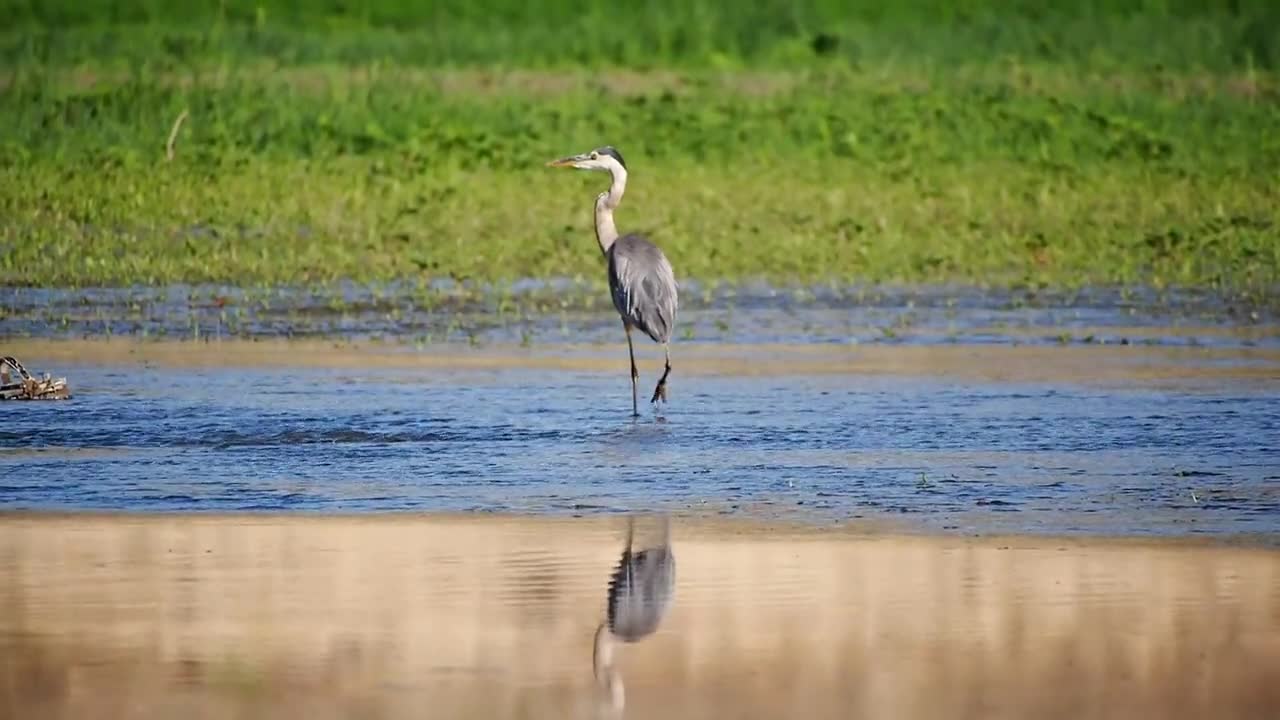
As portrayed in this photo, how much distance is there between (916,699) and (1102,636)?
897mm

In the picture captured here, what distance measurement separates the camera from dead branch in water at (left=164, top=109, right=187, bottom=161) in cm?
2364

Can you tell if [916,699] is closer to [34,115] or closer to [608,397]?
[608,397]

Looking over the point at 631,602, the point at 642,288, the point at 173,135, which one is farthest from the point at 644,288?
the point at 173,135

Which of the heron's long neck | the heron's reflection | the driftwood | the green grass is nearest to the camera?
the heron's reflection

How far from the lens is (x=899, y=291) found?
1728cm

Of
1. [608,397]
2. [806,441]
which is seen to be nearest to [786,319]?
[608,397]

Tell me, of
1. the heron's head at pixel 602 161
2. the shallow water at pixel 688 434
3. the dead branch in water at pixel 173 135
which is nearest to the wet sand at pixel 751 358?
the shallow water at pixel 688 434

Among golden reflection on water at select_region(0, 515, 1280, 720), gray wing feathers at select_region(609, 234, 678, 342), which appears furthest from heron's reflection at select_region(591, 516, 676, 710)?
gray wing feathers at select_region(609, 234, 678, 342)

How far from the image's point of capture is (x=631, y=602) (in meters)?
7.33

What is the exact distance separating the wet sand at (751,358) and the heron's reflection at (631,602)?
4.97 metres

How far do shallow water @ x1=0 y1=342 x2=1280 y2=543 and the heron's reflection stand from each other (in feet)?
3.13

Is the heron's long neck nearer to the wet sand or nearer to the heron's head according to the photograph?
the heron's head

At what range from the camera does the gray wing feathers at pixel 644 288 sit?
43.1 ft

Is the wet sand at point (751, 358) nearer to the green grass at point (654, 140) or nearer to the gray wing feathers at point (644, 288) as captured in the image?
the gray wing feathers at point (644, 288)
